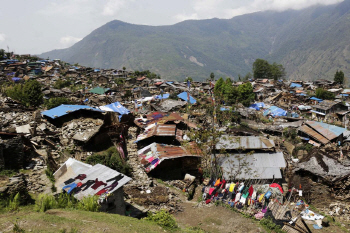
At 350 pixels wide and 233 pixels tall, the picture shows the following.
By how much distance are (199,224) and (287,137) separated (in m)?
19.2

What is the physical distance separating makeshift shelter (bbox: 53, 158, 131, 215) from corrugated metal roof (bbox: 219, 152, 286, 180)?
7660 mm

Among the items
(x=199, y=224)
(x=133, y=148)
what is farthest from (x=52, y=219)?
(x=133, y=148)

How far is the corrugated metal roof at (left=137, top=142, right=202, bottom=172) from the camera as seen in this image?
13758mm

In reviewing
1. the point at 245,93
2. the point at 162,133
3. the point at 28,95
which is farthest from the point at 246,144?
the point at 245,93

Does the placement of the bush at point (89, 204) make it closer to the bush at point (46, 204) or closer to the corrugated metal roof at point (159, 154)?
the bush at point (46, 204)

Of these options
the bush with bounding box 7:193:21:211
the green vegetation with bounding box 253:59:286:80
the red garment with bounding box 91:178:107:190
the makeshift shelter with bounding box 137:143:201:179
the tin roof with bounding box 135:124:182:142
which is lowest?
the makeshift shelter with bounding box 137:143:201:179

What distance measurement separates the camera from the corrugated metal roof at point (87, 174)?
8.61 m

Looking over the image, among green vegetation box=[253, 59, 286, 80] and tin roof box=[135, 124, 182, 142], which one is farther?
green vegetation box=[253, 59, 286, 80]

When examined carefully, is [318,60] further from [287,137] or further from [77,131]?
[77,131]

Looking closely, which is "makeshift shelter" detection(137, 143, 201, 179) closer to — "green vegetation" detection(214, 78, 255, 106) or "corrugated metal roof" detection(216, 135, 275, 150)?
"corrugated metal roof" detection(216, 135, 275, 150)

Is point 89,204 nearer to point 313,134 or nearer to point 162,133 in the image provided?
point 162,133

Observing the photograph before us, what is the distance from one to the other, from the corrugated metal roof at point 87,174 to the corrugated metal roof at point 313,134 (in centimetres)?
2247

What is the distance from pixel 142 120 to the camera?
25.7m

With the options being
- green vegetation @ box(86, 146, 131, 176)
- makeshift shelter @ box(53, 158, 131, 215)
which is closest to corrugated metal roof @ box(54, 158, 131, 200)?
makeshift shelter @ box(53, 158, 131, 215)
